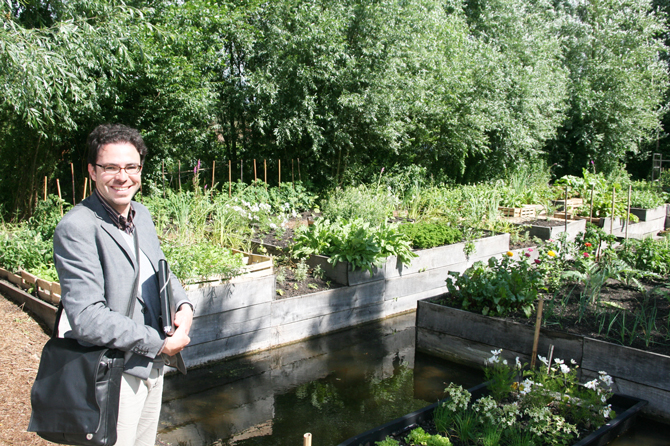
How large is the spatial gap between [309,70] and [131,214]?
8516 mm

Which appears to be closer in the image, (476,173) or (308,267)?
(308,267)

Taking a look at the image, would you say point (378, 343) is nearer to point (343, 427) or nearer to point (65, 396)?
point (343, 427)

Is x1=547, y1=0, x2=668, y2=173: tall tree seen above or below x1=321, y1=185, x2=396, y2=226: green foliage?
above

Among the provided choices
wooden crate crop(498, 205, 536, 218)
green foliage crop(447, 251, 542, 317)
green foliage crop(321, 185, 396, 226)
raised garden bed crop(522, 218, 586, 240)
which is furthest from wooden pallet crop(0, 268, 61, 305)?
wooden crate crop(498, 205, 536, 218)

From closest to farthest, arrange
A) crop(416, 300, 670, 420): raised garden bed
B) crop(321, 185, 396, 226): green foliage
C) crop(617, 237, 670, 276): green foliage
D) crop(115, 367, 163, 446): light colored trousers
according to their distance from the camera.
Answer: crop(115, 367, 163, 446): light colored trousers, crop(416, 300, 670, 420): raised garden bed, crop(617, 237, 670, 276): green foliage, crop(321, 185, 396, 226): green foliage

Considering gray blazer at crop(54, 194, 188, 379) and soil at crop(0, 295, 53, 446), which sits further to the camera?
soil at crop(0, 295, 53, 446)

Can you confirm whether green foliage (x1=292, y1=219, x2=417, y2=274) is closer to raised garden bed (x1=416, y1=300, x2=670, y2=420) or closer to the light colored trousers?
raised garden bed (x1=416, y1=300, x2=670, y2=420)

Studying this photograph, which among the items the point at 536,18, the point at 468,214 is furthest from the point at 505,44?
the point at 468,214

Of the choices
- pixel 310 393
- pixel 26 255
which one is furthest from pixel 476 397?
pixel 26 255

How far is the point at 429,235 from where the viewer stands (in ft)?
23.8

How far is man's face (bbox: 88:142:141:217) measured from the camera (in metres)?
1.96

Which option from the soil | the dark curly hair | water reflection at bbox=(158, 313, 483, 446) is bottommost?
water reflection at bbox=(158, 313, 483, 446)

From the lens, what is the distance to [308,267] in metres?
6.45

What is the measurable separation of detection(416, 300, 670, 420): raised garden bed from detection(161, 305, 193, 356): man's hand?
136 inches
